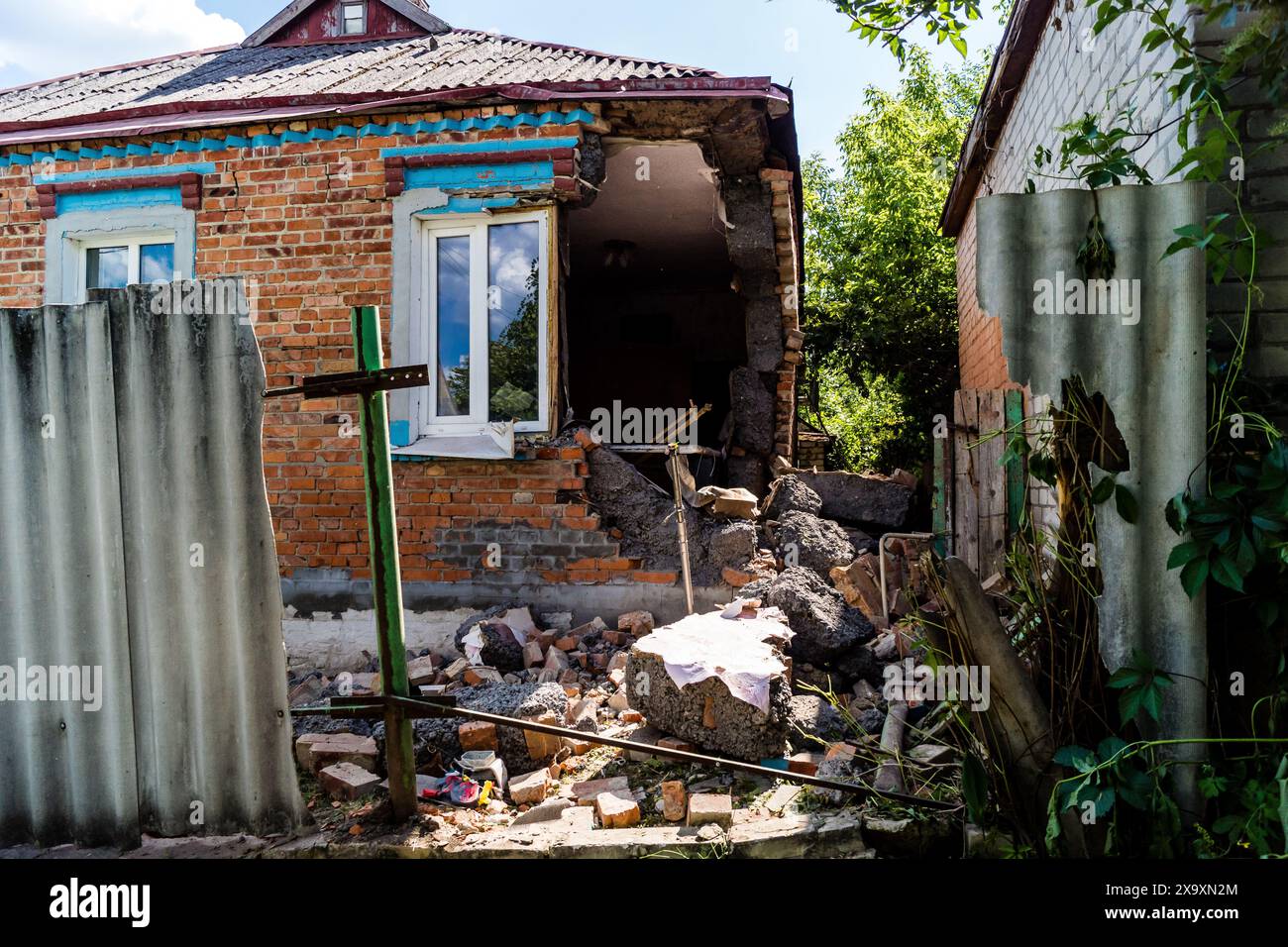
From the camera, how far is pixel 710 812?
3.37 m

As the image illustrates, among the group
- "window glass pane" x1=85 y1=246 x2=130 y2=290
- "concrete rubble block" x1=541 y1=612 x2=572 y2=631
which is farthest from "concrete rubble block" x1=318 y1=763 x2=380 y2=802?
Result: "window glass pane" x1=85 y1=246 x2=130 y2=290

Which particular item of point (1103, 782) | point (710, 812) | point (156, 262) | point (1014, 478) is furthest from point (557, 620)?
point (156, 262)

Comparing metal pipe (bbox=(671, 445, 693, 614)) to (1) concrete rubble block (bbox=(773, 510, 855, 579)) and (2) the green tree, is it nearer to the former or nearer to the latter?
(1) concrete rubble block (bbox=(773, 510, 855, 579))

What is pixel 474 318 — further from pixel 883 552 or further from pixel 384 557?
pixel 883 552

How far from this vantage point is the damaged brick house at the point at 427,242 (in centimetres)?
607

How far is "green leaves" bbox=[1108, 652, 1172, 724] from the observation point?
104 inches

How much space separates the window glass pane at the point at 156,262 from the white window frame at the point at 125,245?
0.07ft

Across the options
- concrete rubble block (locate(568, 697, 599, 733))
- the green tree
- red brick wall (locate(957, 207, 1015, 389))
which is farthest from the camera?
the green tree

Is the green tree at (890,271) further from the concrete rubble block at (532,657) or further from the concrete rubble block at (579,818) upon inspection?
the concrete rubble block at (579,818)

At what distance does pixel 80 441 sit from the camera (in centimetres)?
328

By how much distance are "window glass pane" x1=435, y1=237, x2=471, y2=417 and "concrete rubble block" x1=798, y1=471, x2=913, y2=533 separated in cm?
295

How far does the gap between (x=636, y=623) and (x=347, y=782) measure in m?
2.39

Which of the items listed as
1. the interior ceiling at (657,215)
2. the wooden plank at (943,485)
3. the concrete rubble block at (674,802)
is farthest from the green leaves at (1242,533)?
the interior ceiling at (657,215)

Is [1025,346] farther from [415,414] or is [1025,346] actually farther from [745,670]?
[415,414]
